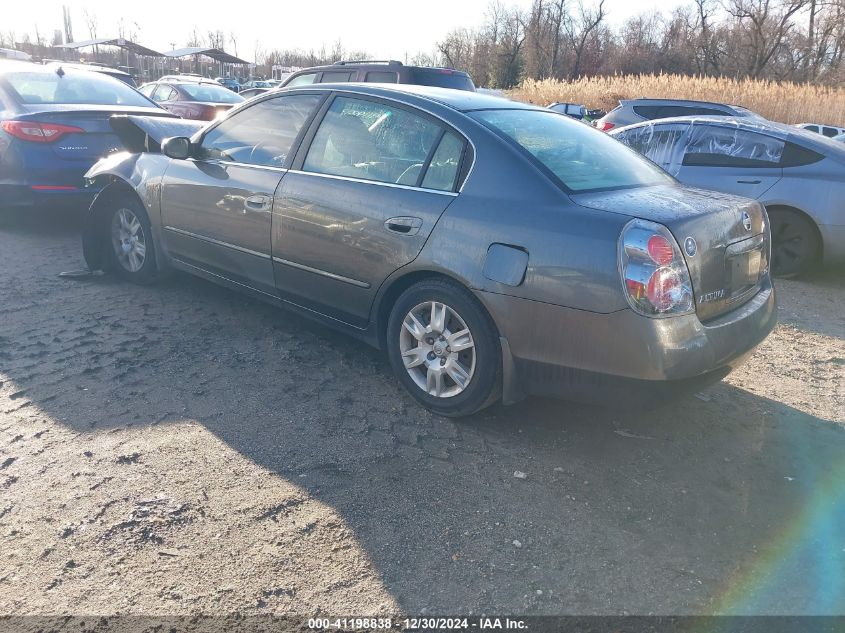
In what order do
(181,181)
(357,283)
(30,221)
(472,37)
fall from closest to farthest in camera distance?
(357,283) → (181,181) → (30,221) → (472,37)

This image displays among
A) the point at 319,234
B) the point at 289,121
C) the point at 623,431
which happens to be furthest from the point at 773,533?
the point at 289,121

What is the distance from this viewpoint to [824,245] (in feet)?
20.7

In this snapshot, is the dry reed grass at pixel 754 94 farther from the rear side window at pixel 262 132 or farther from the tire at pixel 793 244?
the rear side window at pixel 262 132

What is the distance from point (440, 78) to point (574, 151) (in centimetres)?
674

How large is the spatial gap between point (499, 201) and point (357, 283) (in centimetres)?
96

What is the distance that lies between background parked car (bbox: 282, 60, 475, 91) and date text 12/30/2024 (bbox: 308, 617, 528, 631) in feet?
27.1

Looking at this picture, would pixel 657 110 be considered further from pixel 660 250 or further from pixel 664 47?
pixel 664 47

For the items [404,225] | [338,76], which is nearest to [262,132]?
[404,225]

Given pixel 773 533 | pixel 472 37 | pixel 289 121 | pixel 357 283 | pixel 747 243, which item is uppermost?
pixel 472 37

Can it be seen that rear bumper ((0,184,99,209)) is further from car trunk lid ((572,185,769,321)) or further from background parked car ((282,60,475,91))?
car trunk lid ((572,185,769,321))

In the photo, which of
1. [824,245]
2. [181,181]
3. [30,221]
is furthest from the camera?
[30,221]

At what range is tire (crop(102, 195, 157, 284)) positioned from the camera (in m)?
5.23

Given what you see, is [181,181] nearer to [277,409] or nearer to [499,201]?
[277,409]

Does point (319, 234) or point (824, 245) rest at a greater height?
point (319, 234)
